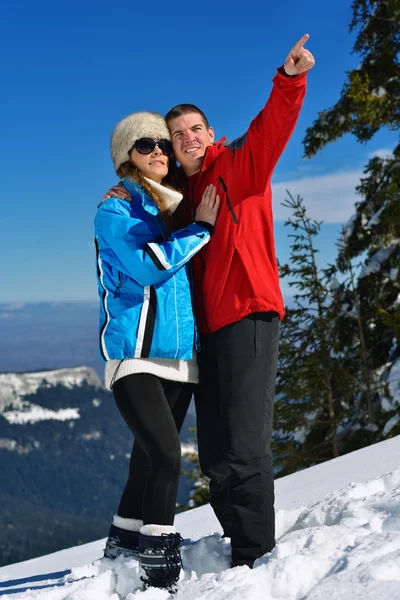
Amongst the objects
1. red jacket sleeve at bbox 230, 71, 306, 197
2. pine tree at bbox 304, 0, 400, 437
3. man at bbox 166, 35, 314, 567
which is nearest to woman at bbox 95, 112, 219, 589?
man at bbox 166, 35, 314, 567

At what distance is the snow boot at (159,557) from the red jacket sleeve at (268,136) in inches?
68.8

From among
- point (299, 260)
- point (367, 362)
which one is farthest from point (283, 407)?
point (299, 260)

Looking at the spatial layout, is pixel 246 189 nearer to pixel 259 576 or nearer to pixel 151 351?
pixel 151 351

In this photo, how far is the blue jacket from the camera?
2.89m

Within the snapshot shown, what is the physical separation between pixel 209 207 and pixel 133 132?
0.63 metres

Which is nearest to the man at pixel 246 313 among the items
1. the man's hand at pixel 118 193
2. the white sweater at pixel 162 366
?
the white sweater at pixel 162 366

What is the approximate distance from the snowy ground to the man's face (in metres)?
2.06

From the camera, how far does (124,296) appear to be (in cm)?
299

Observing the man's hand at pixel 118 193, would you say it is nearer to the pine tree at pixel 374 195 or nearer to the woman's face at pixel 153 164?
the woman's face at pixel 153 164

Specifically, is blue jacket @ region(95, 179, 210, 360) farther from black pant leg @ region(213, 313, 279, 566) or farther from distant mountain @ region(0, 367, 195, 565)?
distant mountain @ region(0, 367, 195, 565)

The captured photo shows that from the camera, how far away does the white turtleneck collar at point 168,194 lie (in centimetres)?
313

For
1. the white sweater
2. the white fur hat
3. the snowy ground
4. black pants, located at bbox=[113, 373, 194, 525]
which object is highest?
the white fur hat

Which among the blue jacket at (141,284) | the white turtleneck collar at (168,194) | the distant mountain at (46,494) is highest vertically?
the distant mountain at (46,494)

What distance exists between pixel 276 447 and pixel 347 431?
1.55 m
